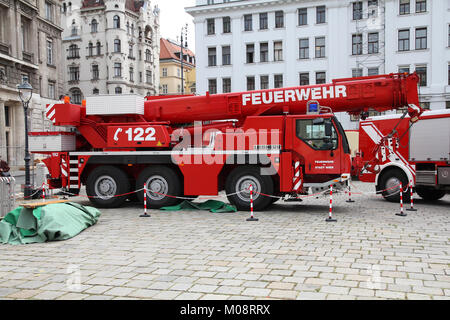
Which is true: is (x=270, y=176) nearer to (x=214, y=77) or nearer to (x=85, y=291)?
(x=85, y=291)

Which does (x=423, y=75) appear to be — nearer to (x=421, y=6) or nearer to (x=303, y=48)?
(x=421, y=6)

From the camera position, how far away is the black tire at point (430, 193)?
15.4 meters

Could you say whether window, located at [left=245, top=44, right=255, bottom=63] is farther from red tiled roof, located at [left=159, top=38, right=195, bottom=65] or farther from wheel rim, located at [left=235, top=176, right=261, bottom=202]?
red tiled roof, located at [left=159, top=38, right=195, bottom=65]

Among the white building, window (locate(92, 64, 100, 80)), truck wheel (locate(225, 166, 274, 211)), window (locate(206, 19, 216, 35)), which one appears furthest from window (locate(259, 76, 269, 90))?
truck wheel (locate(225, 166, 274, 211))

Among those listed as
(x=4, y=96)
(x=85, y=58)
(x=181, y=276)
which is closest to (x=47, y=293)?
(x=181, y=276)

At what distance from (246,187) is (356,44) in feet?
106

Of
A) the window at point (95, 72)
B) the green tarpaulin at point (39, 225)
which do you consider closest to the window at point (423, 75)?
the green tarpaulin at point (39, 225)

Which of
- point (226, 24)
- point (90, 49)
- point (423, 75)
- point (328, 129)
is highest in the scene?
point (90, 49)

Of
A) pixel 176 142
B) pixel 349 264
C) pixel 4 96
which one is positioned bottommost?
pixel 349 264

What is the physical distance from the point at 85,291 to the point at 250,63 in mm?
40938

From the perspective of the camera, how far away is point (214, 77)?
151ft

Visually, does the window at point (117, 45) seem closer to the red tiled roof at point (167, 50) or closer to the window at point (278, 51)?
the red tiled roof at point (167, 50)

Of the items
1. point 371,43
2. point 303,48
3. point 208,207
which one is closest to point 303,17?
point 303,48

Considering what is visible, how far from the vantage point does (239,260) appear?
6992 millimetres
